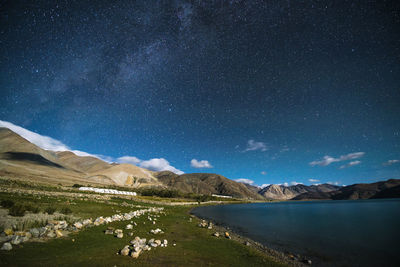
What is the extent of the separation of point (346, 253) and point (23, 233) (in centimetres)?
3196

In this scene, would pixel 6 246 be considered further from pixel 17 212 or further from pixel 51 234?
pixel 17 212

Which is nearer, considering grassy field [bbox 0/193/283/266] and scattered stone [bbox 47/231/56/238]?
grassy field [bbox 0/193/283/266]

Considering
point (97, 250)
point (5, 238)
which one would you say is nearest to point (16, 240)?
point (5, 238)

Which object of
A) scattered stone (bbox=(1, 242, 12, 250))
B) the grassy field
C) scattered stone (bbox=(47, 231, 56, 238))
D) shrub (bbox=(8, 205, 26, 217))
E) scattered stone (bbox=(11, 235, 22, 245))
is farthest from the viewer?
shrub (bbox=(8, 205, 26, 217))

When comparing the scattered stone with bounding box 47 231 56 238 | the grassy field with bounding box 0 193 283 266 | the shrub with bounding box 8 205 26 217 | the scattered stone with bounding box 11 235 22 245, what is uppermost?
the shrub with bounding box 8 205 26 217

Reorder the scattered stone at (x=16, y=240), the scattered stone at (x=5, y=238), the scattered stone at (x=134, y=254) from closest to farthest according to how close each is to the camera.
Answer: the scattered stone at (x=16, y=240), the scattered stone at (x=5, y=238), the scattered stone at (x=134, y=254)

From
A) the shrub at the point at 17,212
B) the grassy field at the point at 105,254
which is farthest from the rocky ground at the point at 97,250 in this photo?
the shrub at the point at 17,212

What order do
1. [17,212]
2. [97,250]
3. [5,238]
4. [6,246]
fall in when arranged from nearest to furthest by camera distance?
1. [6,246]
2. [5,238]
3. [97,250]
4. [17,212]

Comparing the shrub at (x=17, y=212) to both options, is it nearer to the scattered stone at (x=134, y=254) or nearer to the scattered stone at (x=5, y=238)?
the scattered stone at (x=5, y=238)

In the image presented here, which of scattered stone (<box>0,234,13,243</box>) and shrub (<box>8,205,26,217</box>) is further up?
shrub (<box>8,205,26,217</box>)

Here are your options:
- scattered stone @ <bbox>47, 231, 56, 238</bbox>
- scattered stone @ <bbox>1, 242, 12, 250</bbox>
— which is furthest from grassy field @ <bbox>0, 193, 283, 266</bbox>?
scattered stone @ <bbox>47, 231, 56, 238</bbox>

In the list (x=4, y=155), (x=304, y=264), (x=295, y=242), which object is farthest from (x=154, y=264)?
(x=4, y=155)

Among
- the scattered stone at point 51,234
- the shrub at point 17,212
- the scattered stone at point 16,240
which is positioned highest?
the shrub at point 17,212

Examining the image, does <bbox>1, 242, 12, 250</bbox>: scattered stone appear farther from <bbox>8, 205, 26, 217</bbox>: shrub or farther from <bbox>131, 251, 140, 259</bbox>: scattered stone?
<bbox>8, 205, 26, 217</bbox>: shrub
